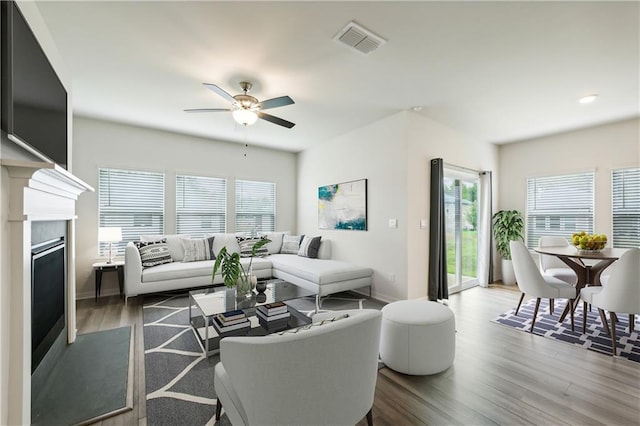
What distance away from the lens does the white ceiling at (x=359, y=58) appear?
203 cm

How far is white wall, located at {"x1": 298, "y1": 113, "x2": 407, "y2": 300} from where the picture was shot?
3953mm

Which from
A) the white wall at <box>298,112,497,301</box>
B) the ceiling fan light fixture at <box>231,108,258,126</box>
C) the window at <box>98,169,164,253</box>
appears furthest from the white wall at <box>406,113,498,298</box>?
the window at <box>98,169,164,253</box>

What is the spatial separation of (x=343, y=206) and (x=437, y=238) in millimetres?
1662

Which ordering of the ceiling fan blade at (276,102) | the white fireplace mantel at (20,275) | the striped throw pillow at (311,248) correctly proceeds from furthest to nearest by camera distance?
the striped throw pillow at (311,248), the ceiling fan blade at (276,102), the white fireplace mantel at (20,275)

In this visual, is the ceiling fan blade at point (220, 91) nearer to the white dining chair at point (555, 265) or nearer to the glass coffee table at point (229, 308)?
the glass coffee table at point (229, 308)

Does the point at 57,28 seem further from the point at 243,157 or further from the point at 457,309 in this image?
the point at 457,309

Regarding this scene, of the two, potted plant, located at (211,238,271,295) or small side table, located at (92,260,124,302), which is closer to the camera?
potted plant, located at (211,238,271,295)

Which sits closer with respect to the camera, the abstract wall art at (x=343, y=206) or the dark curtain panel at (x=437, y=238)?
the dark curtain panel at (x=437, y=238)

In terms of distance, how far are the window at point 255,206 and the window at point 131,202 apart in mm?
1429

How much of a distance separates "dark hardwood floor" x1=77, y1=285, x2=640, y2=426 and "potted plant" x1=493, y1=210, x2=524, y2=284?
8.67 feet

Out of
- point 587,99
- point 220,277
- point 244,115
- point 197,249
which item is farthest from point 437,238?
point 197,249

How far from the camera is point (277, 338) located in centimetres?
106

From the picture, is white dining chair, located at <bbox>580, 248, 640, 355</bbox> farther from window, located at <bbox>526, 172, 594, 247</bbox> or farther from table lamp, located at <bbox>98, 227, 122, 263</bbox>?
table lamp, located at <bbox>98, 227, 122, 263</bbox>

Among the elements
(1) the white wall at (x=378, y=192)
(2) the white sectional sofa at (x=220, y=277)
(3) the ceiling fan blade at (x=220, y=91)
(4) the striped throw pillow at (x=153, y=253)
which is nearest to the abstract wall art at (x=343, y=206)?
(1) the white wall at (x=378, y=192)
